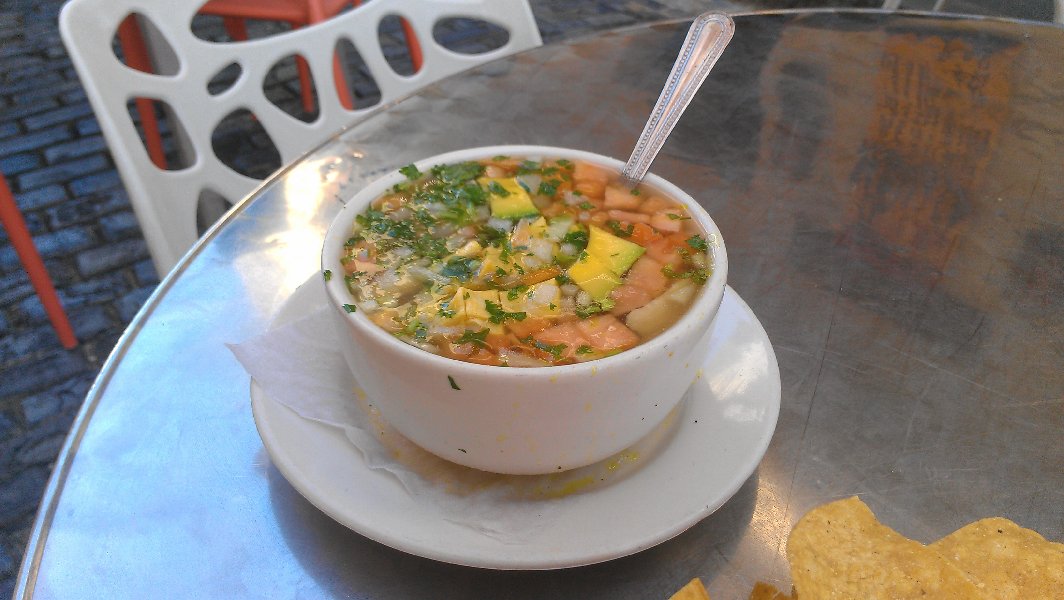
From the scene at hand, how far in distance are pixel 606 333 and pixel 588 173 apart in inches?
12.0

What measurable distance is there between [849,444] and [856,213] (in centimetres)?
55

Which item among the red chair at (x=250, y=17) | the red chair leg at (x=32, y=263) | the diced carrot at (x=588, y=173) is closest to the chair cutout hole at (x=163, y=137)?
the red chair at (x=250, y=17)

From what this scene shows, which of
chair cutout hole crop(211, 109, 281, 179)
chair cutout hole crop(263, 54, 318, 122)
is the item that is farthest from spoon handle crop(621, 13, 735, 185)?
chair cutout hole crop(263, 54, 318, 122)

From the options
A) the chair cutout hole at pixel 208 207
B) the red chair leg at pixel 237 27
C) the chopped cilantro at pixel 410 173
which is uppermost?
the chopped cilantro at pixel 410 173

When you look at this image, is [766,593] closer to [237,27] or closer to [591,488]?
[591,488]

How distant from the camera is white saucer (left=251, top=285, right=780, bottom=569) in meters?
0.73

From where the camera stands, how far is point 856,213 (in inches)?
54.0

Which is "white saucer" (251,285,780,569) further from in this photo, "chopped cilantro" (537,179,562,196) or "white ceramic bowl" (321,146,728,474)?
"chopped cilantro" (537,179,562,196)

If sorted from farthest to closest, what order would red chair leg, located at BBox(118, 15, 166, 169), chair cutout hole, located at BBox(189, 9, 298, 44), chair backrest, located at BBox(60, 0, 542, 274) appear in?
chair cutout hole, located at BBox(189, 9, 298, 44)
red chair leg, located at BBox(118, 15, 166, 169)
chair backrest, located at BBox(60, 0, 542, 274)

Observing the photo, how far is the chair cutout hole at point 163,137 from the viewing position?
8.24 ft

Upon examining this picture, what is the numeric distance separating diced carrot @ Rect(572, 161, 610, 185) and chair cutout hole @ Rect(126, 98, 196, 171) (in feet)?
4.64

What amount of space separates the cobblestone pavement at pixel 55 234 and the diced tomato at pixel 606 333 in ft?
5.21

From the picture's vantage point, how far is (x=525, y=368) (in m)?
0.72

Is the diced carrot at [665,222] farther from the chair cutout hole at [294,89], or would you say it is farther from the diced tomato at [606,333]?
the chair cutout hole at [294,89]
